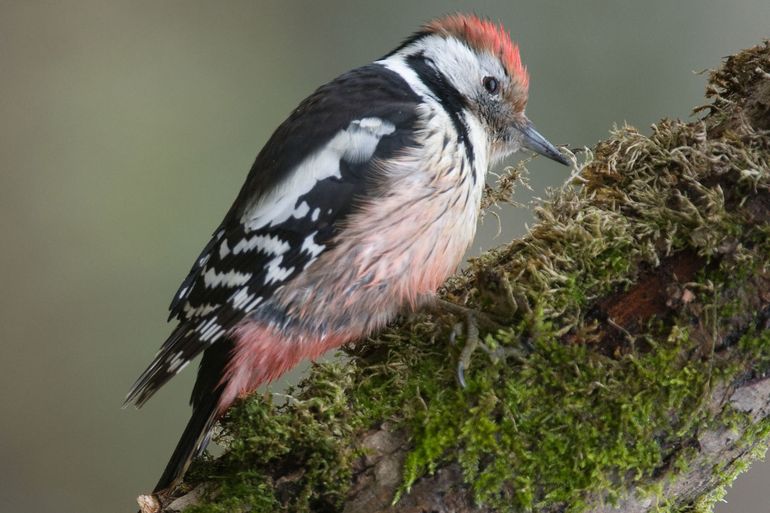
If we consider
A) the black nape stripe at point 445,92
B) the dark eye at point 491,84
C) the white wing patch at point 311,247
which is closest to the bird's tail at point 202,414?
the white wing patch at point 311,247

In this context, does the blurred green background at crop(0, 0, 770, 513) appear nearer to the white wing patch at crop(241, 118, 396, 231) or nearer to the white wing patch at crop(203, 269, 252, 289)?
the white wing patch at crop(241, 118, 396, 231)

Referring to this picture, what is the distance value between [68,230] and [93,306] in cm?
46

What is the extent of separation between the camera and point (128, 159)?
456 centimetres

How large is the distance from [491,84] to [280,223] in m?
0.88

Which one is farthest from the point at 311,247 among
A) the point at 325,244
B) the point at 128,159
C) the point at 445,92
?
the point at 128,159

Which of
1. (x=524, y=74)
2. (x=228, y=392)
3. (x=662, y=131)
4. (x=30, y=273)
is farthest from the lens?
(x=30, y=273)

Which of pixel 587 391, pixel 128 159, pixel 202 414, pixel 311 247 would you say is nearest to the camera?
pixel 587 391

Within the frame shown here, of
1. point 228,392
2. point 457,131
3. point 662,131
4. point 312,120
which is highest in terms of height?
point 312,120

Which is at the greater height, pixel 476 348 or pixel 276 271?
pixel 276 271

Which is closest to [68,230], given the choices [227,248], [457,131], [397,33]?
[397,33]

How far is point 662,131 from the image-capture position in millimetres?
1688

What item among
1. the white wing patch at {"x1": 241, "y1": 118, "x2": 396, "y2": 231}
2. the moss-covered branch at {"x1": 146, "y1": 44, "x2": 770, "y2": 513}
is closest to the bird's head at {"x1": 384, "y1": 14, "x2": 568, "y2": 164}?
the white wing patch at {"x1": 241, "y1": 118, "x2": 396, "y2": 231}

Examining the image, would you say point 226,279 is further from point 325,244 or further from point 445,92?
point 445,92

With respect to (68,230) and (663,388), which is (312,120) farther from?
(68,230)
